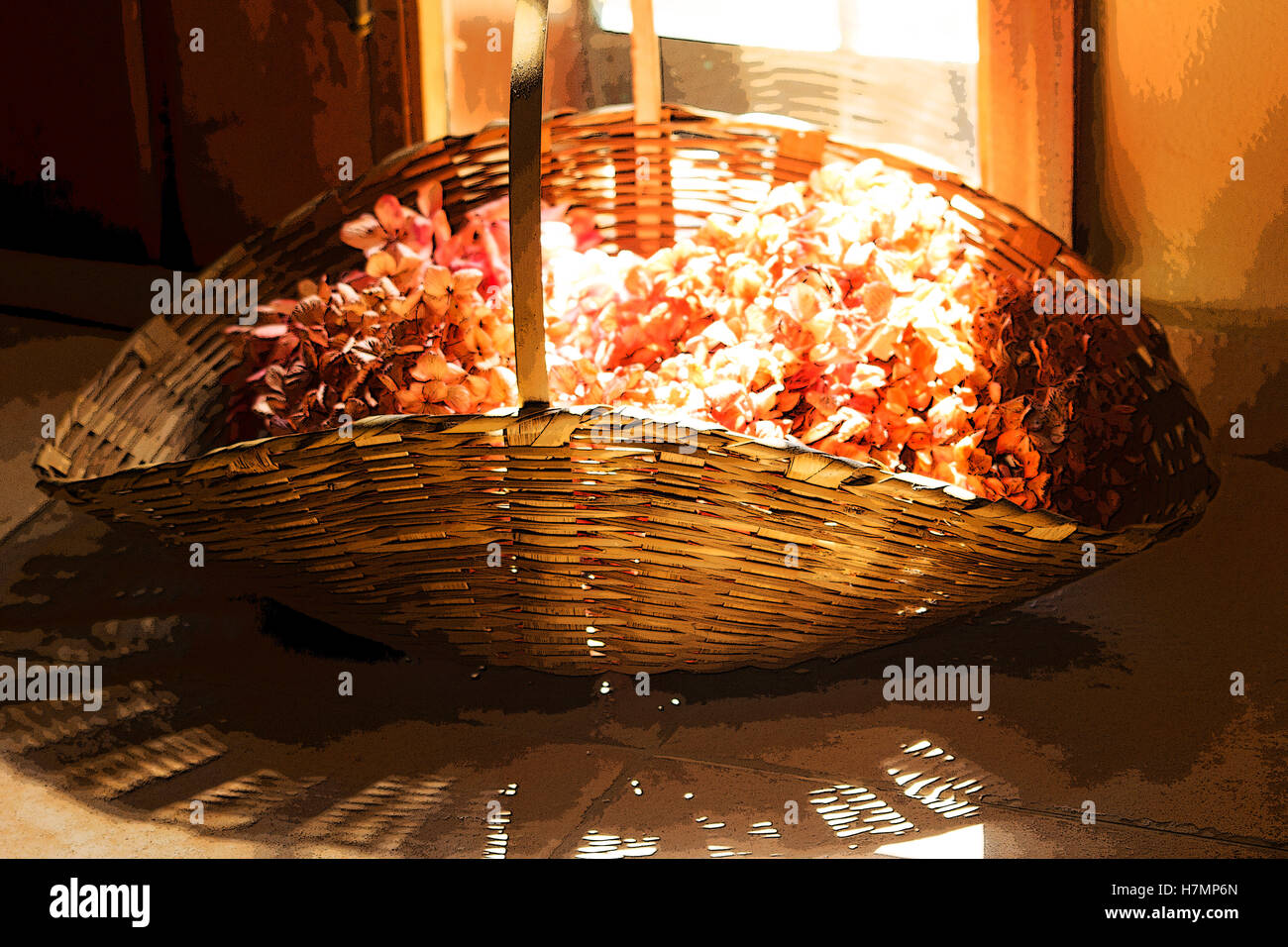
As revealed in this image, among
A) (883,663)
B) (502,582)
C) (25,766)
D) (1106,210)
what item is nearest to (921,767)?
(883,663)

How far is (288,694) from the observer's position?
84 cm

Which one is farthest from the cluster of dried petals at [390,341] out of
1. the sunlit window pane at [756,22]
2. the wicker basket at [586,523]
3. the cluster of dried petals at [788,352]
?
the sunlit window pane at [756,22]

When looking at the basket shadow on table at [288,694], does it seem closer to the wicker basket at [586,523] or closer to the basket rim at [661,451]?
the wicker basket at [586,523]

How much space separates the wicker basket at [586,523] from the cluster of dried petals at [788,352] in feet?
0.29

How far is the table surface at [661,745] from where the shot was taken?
0.67 meters

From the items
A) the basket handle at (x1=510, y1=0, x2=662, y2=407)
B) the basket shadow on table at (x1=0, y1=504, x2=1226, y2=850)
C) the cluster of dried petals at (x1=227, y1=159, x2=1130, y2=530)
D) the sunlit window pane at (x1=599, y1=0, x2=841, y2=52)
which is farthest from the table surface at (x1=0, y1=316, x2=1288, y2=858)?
the sunlit window pane at (x1=599, y1=0, x2=841, y2=52)

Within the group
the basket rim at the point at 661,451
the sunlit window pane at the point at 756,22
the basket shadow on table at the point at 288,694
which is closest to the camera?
the basket rim at the point at 661,451

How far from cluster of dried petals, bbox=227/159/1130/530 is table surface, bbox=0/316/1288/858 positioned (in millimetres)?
156

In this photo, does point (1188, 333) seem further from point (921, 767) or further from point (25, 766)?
point (25, 766)

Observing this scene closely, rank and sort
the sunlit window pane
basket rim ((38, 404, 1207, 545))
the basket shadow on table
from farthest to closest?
1. the sunlit window pane
2. the basket shadow on table
3. basket rim ((38, 404, 1207, 545))

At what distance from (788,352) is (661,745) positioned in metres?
0.28

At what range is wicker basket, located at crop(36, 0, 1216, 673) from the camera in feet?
2.01

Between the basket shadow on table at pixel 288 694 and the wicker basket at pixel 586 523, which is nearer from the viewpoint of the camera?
the wicker basket at pixel 586 523

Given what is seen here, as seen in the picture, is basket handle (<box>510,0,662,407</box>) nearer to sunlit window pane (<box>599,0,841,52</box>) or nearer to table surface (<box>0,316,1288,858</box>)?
table surface (<box>0,316,1288,858</box>)
